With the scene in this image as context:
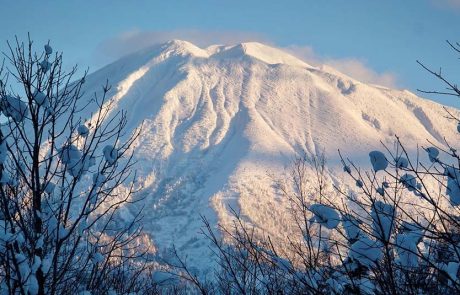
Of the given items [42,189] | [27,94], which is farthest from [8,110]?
[42,189]

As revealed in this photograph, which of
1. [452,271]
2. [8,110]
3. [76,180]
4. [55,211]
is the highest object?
[8,110]

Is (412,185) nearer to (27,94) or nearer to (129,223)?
(129,223)

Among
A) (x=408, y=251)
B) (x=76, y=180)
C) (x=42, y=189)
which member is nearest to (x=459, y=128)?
(x=408, y=251)

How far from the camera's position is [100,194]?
557cm

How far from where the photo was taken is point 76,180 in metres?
5.19

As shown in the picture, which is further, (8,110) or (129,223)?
(129,223)

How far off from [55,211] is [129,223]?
116cm

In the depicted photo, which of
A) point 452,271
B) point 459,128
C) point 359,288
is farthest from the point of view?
point 459,128

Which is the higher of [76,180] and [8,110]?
[8,110]

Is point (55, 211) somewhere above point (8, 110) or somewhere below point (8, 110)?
below

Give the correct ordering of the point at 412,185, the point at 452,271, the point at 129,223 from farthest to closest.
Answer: the point at 129,223, the point at 412,185, the point at 452,271

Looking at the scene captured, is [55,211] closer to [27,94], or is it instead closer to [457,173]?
[27,94]

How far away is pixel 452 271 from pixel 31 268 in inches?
128

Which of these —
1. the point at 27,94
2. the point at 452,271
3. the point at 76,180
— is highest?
the point at 27,94
